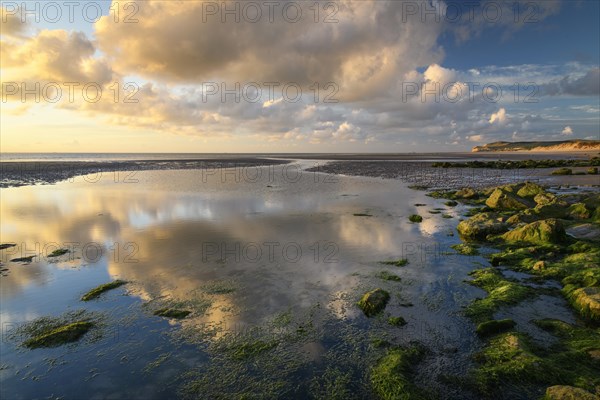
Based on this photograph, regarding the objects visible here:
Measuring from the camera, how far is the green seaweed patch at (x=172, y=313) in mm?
9469

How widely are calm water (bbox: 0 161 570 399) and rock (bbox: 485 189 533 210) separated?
3829 millimetres

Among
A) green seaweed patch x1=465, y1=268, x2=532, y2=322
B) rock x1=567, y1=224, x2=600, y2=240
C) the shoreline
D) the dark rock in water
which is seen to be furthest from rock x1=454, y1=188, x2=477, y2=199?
the shoreline

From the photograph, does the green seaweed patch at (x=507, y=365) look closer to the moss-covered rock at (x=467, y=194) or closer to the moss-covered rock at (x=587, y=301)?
the moss-covered rock at (x=587, y=301)

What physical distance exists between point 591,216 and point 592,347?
16.0 metres

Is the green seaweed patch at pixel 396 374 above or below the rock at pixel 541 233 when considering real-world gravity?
below

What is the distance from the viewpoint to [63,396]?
6574mm

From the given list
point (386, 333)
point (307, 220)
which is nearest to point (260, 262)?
point (386, 333)

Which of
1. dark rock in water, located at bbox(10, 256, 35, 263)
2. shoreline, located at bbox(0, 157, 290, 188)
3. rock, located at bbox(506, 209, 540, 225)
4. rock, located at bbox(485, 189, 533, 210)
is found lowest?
dark rock in water, located at bbox(10, 256, 35, 263)

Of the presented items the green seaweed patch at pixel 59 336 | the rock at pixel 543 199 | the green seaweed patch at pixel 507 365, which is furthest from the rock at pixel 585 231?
the green seaweed patch at pixel 59 336

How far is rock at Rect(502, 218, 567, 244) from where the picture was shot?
15.1 m

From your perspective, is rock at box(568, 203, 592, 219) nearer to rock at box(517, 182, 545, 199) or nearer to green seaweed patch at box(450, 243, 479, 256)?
rock at box(517, 182, 545, 199)

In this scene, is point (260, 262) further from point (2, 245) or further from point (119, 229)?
point (2, 245)

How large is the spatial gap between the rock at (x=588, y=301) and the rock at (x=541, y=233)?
6306mm

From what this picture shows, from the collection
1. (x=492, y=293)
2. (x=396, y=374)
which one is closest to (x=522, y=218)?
(x=492, y=293)
